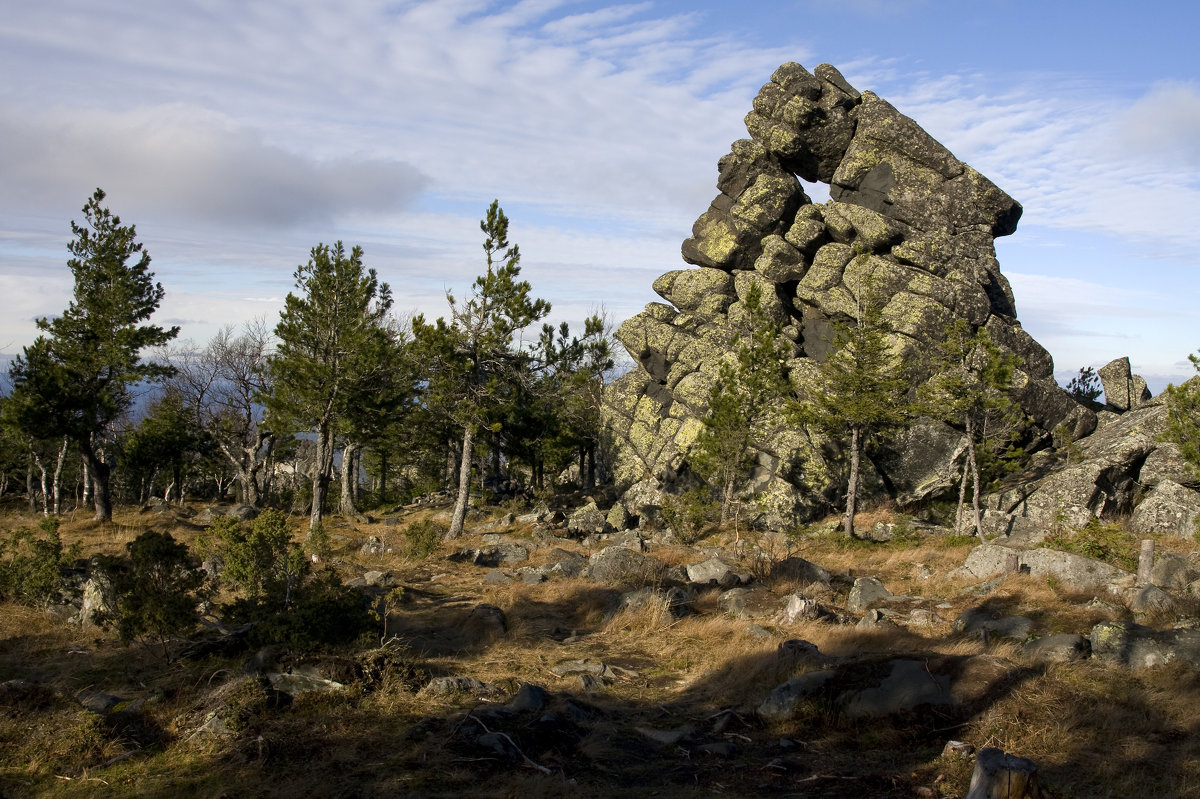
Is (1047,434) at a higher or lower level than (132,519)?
higher

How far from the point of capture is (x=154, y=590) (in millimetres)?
10961

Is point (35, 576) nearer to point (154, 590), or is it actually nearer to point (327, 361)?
point (154, 590)

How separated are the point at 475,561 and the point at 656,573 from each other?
6068mm

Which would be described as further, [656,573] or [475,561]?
[475,561]

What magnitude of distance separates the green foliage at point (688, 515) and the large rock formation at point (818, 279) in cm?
391

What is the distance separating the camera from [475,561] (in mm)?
22266

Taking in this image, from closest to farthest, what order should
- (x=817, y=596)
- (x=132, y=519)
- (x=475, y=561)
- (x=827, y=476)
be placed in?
(x=817, y=596) → (x=475, y=561) → (x=132, y=519) → (x=827, y=476)

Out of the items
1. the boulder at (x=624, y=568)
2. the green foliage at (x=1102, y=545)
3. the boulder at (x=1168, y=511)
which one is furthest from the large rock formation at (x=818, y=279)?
the boulder at (x=624, y=568)

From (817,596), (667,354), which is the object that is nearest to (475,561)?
(817,596)

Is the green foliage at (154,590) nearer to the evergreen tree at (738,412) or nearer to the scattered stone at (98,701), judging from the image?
the scattered stone at (98,701)

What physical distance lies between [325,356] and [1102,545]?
93.3ft

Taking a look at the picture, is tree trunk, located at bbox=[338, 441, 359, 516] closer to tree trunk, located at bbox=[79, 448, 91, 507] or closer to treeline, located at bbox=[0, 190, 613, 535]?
treeline, located at bbox=[0, 190, 613, 535]

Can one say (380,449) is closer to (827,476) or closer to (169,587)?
(827,476)

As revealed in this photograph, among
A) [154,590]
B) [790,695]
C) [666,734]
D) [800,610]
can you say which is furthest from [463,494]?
[790,695]
